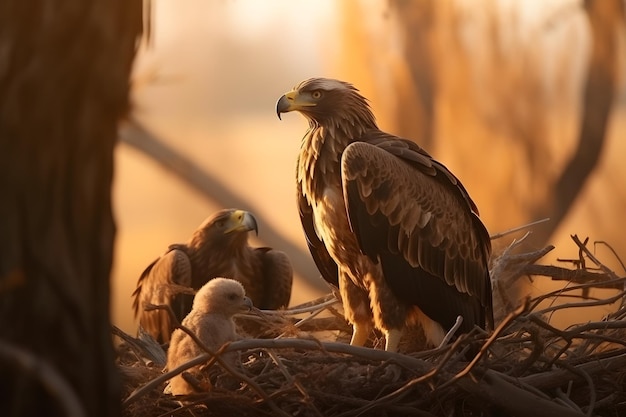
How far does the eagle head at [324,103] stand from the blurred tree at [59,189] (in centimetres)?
271

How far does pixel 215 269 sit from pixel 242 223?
0.33 meters

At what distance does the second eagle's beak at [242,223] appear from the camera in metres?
6.31

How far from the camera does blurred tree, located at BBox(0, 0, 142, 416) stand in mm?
2367

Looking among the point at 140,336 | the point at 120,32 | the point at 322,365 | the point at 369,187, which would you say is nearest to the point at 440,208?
the point at 369,187

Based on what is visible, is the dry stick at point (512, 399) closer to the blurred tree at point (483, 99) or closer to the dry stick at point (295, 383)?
the dry stick at point (295, 383)

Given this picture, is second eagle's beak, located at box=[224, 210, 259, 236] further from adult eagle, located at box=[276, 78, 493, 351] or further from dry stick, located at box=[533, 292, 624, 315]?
dry stick, located at box=[533, 292, 624, 315]

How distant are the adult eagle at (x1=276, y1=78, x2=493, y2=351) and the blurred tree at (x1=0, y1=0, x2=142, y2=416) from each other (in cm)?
239

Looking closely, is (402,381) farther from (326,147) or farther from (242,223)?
(242,223)

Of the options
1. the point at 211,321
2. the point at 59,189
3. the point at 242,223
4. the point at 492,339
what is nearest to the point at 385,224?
the point at 211,321

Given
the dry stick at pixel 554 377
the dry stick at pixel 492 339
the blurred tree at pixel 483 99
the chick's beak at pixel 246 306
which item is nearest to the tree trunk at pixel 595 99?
the blurred tree at pixel 483 99

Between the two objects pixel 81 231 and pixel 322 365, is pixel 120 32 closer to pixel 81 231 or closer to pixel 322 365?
pixel 81 231

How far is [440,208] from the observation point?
16.6ft

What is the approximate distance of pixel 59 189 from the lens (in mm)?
2420

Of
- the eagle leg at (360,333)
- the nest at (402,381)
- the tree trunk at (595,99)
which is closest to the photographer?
the nest at (402,381)
